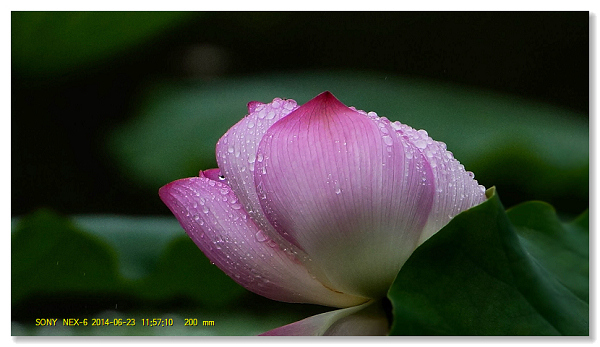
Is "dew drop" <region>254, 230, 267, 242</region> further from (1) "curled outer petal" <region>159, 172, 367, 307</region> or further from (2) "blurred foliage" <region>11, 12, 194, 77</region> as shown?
(2) "blurred foliage" <region>11, 12, 194, 77</region>

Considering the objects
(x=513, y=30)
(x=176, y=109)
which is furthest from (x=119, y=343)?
(x=513, y=30)

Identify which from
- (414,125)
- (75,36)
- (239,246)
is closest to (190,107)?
(75,36)

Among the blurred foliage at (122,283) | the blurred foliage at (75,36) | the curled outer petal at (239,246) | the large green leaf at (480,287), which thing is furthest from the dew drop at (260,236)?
the blurred foliage at (75,36)

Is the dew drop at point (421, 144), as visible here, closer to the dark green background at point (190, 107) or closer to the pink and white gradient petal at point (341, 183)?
the pink and white gradient petal at point (341, 183)

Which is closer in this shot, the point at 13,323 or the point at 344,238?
the point at 344,238
